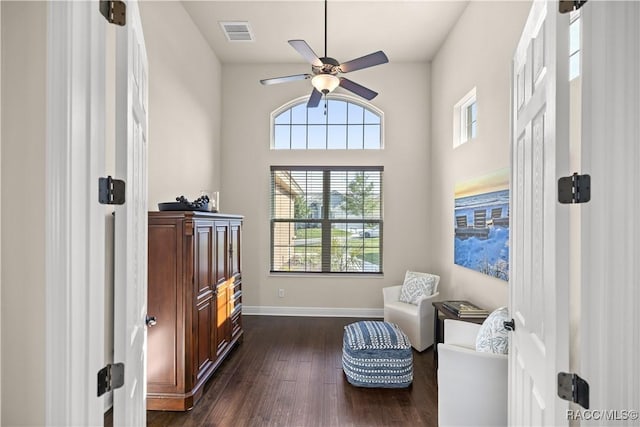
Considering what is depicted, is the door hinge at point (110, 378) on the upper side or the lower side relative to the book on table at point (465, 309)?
upper

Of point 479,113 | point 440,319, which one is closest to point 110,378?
point 440,319

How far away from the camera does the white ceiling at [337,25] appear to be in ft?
12.4

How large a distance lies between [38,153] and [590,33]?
1.64m

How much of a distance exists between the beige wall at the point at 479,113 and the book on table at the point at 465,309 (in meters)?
0.09

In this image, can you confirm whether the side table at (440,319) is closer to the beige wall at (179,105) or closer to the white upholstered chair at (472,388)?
the white upholstered chair at (472,388)

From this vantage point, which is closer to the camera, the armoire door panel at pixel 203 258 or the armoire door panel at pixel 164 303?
the armoire door panel at pixel 164 303

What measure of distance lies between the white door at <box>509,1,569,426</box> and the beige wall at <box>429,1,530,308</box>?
3.85 ft

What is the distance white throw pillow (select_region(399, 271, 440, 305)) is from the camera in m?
4.26

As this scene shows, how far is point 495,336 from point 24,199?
7.91ft

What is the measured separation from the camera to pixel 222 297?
3406 mm

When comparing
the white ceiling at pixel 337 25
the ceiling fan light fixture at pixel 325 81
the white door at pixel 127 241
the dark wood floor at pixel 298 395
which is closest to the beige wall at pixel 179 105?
the white ceiling at pixel 337 25

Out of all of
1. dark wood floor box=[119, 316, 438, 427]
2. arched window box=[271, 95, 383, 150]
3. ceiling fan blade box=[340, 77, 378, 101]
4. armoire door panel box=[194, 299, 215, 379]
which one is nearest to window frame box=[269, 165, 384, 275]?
arched window box=[271, 95, 383, 150]

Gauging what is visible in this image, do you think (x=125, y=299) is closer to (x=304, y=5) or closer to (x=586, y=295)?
(x=586, y=295)

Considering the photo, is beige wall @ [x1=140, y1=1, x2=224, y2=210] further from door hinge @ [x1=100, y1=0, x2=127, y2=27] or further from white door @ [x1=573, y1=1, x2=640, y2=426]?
white door @ [x1=573, y1=1, x2=640, y2=426]
